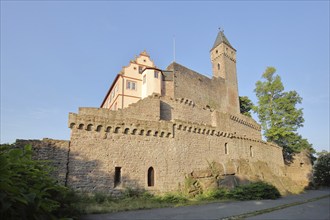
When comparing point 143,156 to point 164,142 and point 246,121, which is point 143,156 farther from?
point 246,121

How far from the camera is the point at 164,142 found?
17.7m

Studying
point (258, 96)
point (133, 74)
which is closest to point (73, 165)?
point (133, 74)

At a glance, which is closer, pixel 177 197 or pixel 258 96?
pixel 177 197

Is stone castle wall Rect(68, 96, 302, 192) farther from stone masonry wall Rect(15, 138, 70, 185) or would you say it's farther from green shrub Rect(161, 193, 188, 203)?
green shrub Rect(161, 193, 188, 203)

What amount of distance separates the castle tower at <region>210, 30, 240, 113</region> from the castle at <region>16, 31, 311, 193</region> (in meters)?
0.34

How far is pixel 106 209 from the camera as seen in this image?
11055 mm

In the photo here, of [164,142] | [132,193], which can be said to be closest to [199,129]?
[164,142]

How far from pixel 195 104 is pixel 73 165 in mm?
15351

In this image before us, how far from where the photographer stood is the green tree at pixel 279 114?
3047cm

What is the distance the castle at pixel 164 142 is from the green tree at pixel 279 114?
67.8 inches

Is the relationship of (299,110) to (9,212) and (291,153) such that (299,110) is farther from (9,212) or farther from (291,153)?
(9,212)

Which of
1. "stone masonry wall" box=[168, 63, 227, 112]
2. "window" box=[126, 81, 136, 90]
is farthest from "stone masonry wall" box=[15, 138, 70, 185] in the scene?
"window" box=[126, 81, 136, 90]

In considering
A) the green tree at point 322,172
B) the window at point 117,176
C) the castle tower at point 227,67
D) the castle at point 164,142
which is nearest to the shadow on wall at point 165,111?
the castle at point 164,142

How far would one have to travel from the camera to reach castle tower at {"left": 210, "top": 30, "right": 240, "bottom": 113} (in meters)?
33.9
